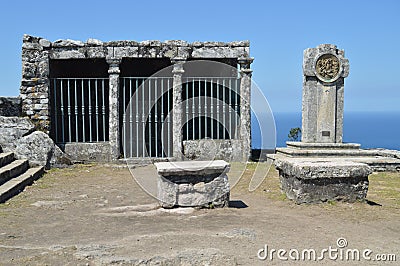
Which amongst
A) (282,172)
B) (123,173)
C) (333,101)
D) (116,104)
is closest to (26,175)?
(123,173)

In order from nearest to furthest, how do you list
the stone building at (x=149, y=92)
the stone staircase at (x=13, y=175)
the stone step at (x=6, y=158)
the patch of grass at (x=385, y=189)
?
1. the patch of grass at (x=385, y=189)
2. the stone staircase at (x=13, y=175)
3. the stone step at (x=6, y=158)
4. the stone building at (x=149, y=92)

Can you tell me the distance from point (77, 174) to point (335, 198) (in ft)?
19.8

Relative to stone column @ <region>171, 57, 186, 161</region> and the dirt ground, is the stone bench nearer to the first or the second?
the dirt ground

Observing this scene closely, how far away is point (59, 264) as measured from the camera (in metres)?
4.06

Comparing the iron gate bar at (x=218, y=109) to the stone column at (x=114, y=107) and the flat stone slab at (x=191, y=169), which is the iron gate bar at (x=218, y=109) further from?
the flat stone slab at (x=191, y=169)

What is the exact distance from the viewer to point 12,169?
8.69 meters

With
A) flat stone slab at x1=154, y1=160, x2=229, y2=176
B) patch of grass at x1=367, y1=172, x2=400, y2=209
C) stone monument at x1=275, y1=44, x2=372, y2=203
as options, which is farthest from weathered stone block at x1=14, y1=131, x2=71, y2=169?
patch of grass at x1=367, y1=172, x2=400, y2=209

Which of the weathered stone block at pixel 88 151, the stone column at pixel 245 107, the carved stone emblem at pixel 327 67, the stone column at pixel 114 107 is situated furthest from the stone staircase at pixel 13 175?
the carved stone emblem at pixel 327 67

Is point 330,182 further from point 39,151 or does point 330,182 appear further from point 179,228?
point 39,151

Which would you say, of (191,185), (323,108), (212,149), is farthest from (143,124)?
(191,185)

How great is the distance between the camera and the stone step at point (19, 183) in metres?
7.25

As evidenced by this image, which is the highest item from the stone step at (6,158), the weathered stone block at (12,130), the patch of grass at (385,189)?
the weathered stone block at (12,130)

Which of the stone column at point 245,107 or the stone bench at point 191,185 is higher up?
the stone column at point 245,107

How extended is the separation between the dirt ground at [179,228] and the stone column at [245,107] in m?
3.69
